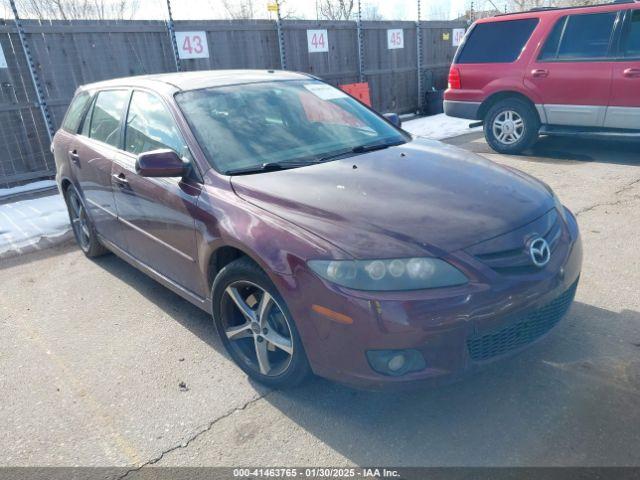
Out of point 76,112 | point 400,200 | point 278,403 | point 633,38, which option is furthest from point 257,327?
point 633,38

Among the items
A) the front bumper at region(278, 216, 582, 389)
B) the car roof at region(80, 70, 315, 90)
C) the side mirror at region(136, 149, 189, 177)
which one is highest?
the car roof at region(80, 70, 315, 90)

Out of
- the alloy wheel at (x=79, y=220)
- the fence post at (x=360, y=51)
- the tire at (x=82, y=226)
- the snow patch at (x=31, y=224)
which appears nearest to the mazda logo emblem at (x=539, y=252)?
the tire at (x=82, y=226)

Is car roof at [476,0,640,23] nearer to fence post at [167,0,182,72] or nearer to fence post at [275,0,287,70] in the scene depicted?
fence post at [275,0,287,70]

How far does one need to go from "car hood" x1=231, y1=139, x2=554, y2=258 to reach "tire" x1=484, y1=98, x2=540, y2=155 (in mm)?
5054

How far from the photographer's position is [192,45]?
31.6ft

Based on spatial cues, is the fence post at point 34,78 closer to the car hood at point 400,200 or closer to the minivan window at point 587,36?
the car hood at point 400,200

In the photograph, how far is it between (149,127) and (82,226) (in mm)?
1942

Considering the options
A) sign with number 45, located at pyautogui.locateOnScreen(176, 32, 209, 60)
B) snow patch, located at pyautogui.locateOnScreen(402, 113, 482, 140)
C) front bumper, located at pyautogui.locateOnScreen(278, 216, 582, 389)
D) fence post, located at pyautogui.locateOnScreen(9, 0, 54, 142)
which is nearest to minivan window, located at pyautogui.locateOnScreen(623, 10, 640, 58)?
snow patch, located at pyautogui.locateOnScreen(402, 113, 482, 140)

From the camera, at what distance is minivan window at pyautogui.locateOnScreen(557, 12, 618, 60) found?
691cm

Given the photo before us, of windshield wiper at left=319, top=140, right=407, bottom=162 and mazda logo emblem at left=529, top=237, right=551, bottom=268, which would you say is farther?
windshield wiper at left=319, top=140, right=407, bottom=162

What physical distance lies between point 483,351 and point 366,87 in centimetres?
1009

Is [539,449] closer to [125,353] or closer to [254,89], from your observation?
[125,353]

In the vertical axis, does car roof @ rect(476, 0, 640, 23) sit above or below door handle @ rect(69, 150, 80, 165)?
above

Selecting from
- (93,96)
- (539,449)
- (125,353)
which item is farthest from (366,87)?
(539,449)
